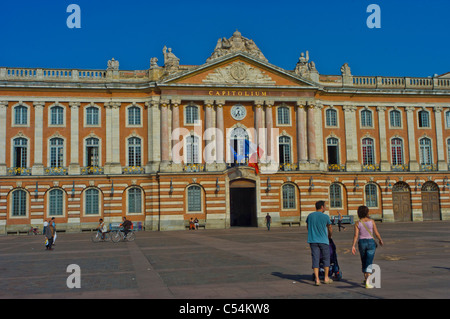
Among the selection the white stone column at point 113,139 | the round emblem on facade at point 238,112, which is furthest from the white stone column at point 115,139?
the round emblem on facade at point 238,112

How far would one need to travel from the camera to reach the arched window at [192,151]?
48.0 metres

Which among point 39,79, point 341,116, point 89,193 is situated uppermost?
point 39,79

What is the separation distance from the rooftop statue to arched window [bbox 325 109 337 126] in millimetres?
8950

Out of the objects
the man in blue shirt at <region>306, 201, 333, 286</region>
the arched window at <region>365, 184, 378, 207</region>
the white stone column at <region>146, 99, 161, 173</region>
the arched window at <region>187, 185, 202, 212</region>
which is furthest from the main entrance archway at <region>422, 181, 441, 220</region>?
the man in blue shirt at <region>306, 201, 333, 286</region>

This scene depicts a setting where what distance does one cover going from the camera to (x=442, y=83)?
5456 centimetres

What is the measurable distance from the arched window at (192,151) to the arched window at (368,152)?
18.1 metres

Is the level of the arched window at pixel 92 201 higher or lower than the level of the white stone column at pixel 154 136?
lower

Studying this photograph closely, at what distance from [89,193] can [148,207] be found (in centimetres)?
581

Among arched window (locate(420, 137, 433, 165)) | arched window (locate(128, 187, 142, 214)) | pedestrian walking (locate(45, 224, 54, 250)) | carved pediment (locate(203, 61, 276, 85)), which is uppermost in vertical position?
carved pediment (locate(203, 61, 276, 85))

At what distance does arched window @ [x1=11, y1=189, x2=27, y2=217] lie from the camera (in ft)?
150

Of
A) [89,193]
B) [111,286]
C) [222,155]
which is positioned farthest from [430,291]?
[89,193]

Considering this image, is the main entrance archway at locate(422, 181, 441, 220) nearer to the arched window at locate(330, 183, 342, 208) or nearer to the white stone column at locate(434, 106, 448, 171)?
the white stone column at locate(434, 106, 448, 171)

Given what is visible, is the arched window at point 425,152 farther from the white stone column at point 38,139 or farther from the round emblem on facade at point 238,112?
the white stone column at point 38,139
